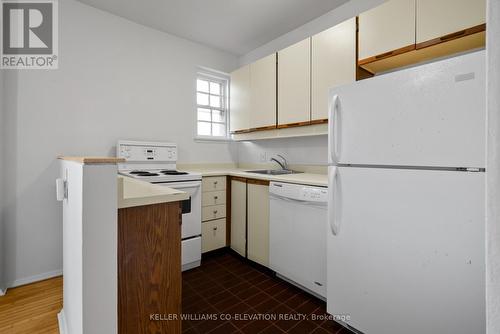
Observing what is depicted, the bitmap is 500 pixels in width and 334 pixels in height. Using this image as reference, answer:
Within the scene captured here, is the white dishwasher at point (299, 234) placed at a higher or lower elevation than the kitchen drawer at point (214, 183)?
lower

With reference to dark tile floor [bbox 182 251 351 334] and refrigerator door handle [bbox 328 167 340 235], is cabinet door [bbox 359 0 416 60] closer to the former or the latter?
refrigerator door handle [bbox 328 167 340 235]

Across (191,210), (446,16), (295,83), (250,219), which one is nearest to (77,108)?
(191,210)

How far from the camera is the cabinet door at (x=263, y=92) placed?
2545 mm

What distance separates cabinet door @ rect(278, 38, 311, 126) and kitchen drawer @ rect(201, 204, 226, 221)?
115cm

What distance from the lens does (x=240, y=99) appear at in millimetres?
3035

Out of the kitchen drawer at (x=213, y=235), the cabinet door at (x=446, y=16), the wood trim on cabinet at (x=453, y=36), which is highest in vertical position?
the cabinet door at (x=446, y=16)

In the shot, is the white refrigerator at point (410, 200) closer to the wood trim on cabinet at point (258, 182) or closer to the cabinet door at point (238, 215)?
the wood trim on cabinet at point (258, 182)

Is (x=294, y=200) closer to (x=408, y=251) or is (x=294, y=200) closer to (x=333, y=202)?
(x=333, y=202)

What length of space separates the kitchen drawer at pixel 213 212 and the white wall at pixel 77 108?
834 mm

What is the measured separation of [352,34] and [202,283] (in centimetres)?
244

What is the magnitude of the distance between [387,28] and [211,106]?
230 centimetres

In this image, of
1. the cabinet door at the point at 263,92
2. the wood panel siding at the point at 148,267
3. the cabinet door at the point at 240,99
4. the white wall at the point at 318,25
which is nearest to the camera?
the wood panel siding at the point at 148,267

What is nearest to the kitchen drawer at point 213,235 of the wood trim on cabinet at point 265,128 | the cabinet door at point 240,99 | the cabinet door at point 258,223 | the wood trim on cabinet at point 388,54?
the cabinet door at point 258,223

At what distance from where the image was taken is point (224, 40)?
3.00 metres
